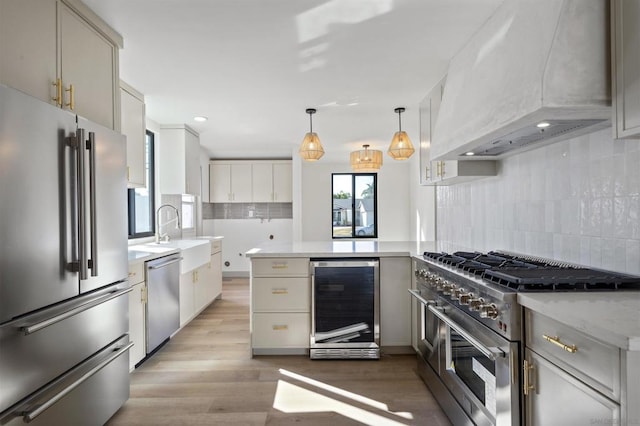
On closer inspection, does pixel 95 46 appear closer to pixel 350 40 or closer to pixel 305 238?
pixel 350 40

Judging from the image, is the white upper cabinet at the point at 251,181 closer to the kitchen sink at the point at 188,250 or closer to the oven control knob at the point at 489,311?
the kitchen sink at the point at 188,250

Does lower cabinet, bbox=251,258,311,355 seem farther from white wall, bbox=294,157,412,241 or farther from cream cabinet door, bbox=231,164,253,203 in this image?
white wall, bbox=294,157,412,241

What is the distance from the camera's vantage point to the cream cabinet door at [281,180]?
674 centimetres

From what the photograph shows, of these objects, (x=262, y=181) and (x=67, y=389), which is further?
(x=262, y=181)

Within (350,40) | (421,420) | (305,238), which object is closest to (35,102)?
(350,40)

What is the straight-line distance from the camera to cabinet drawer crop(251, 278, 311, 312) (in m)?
3.02

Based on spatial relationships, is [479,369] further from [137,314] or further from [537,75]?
[137,314]

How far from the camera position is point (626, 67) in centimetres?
119

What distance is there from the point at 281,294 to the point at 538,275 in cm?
197

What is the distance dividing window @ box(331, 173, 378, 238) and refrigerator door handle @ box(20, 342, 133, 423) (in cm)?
538

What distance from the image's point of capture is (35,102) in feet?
4.84

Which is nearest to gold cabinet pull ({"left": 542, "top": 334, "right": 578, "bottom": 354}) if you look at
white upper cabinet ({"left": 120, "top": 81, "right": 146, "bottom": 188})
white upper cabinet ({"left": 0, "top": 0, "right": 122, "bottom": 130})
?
white upper cabinet ({"left": 0, "top": 0, "right": 122, "bottom": 130})

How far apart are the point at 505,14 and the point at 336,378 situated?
2453mm

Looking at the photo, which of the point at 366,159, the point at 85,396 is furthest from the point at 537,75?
the point at 366,159
